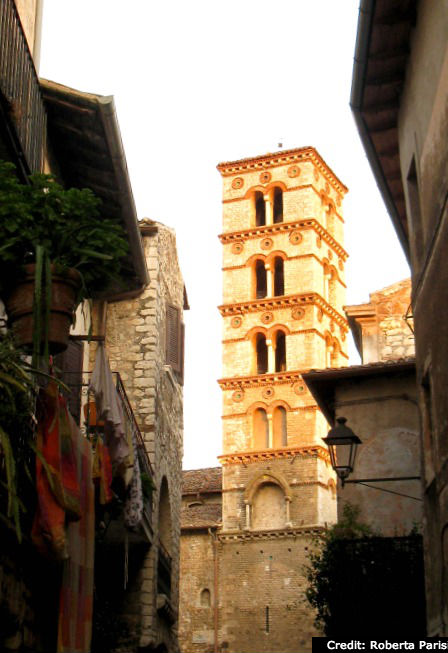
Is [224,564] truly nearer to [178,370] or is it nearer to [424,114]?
[178,370]

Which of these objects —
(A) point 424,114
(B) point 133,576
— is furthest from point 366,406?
(A) point 424,114

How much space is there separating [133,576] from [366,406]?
4.32m

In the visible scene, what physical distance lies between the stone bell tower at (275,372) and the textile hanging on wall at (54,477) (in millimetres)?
35642

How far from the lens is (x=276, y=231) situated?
51188 millimetres

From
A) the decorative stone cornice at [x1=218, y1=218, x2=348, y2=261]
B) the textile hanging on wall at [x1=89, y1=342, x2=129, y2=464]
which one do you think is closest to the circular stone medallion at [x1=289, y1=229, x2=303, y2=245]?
the decorative stone cornice at [x1=218, y1=218, x2=348, y2=261]

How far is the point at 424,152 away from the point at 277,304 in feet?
130

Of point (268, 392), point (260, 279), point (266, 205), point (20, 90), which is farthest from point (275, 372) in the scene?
point (20, 90)

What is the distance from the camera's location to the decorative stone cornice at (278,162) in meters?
52.3

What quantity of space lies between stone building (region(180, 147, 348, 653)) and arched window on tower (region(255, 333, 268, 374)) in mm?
55

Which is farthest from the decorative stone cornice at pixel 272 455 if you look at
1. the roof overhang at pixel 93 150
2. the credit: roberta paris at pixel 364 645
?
the credit: roberta paris at pixel 364 645

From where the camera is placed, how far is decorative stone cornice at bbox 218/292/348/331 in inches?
1919

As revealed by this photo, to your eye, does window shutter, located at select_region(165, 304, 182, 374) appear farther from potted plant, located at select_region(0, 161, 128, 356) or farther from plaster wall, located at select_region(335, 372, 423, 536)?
potted plant, located at select_region(0, 161, 128, 356)

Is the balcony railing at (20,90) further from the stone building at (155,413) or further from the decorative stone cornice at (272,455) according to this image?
the decorative stone cornice at (272,455)

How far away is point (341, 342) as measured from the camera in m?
51.2
